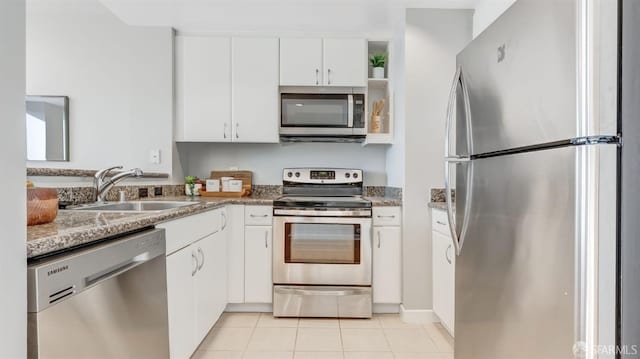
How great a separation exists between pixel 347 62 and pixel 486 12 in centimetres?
104

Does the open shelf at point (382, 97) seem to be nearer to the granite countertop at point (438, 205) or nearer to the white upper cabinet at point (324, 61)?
the white upper cabinet at point (324, 61)

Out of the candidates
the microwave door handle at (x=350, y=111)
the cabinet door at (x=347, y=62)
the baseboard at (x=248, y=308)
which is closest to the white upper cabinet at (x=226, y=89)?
the cabinet door at (x=347, y=62)

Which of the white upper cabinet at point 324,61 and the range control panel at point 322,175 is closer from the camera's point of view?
the white upper cabinet at point 324,61

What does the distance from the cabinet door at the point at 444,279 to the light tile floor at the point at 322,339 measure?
7.4 inches

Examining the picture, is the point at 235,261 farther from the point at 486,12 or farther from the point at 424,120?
the point at 486,12

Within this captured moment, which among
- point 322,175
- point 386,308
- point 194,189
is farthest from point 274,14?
point 386,308

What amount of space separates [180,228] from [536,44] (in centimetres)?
161

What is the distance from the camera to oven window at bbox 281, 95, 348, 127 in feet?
8.93

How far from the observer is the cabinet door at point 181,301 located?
1.53m

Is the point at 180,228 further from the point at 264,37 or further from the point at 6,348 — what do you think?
the point at 264,37

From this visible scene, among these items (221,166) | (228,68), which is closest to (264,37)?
(228,68)

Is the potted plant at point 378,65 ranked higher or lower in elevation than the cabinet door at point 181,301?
higher

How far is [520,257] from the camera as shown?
99cm

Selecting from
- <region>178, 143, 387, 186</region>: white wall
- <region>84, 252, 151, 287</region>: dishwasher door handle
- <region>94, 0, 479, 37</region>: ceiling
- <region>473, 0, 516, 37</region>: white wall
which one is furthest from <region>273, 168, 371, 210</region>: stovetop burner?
<region>84, 252, 151, 287</region>: dishwasher door handle
